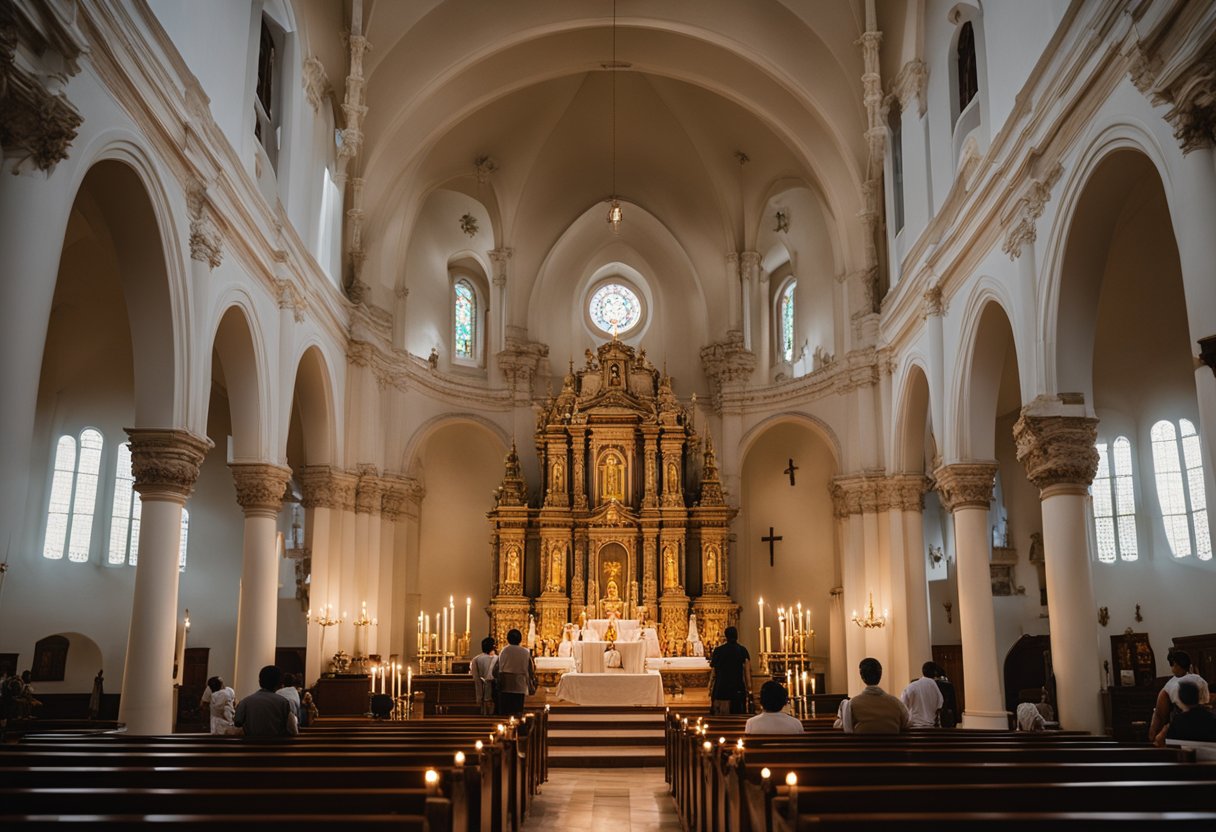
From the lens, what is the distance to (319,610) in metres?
22.0

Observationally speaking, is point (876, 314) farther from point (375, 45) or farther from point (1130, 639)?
point (375, 45)

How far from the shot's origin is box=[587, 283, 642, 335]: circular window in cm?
3222

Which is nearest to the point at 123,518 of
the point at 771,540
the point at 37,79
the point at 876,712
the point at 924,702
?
the point at 771,540

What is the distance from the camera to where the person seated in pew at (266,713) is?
33.6 ft

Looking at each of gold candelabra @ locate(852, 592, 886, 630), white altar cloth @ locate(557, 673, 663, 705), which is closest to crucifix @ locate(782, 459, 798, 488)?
gold candelabra @ locate(852, 592, 886, 630)

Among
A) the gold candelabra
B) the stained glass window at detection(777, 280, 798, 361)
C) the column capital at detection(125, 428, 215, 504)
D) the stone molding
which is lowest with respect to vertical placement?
the gold candelabra

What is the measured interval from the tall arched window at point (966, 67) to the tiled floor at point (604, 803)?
1230 cm

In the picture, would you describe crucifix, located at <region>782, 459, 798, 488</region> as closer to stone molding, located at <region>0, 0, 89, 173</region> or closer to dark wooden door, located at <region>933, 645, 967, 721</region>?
dark wooden door, located at <region>933, 645, 967, 721</region>

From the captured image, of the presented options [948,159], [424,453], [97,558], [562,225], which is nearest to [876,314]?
[948,159]

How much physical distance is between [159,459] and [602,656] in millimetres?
9273

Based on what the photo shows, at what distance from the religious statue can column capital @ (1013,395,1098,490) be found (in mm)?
13622

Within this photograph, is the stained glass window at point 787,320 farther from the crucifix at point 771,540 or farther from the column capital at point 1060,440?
the column capital at point 1060,440

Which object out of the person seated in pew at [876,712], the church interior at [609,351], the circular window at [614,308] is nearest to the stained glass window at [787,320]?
the church interior at [609,351]

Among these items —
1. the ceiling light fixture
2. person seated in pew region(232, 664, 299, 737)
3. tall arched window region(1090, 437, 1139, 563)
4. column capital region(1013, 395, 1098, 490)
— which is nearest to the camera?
person seated in pew region(232, 664, 299, 737)
